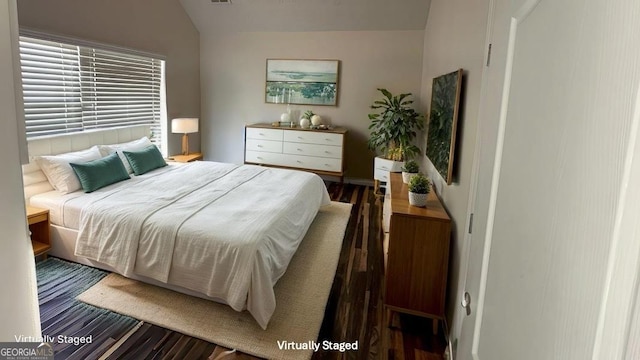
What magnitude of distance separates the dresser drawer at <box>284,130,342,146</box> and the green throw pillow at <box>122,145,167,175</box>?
2.08 m

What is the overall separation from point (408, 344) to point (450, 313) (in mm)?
319

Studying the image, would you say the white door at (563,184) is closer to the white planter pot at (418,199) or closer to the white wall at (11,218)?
the white wall at (11,218)

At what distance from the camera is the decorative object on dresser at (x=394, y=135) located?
15.1 feet

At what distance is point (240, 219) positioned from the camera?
2.60m

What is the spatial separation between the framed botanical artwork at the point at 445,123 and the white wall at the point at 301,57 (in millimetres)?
2350

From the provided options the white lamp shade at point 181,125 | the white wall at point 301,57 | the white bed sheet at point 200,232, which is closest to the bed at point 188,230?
the white bed sheet at point 200,232

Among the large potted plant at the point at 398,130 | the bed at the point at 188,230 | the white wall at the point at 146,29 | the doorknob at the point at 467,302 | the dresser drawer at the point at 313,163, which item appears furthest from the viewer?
the dresser drawer at the point at 313,163

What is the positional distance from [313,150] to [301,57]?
1558mm

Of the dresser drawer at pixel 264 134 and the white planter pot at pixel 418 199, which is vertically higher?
the dresser drawer at pixel 264 134

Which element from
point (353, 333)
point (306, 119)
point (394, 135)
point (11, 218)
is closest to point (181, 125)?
point (306, 119)

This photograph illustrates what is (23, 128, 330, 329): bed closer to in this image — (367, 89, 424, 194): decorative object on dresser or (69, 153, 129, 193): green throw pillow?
(69, 153, 129, 193): green throw pillow

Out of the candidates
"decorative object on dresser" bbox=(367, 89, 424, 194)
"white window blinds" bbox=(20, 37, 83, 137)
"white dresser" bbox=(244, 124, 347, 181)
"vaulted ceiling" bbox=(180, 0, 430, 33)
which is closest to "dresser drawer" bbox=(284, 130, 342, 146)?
"white dresser" bbox=(244, 124, 347, 181)

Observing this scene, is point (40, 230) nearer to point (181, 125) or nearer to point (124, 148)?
point (124, 148)

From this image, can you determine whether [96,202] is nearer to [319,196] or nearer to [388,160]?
[319,196]
